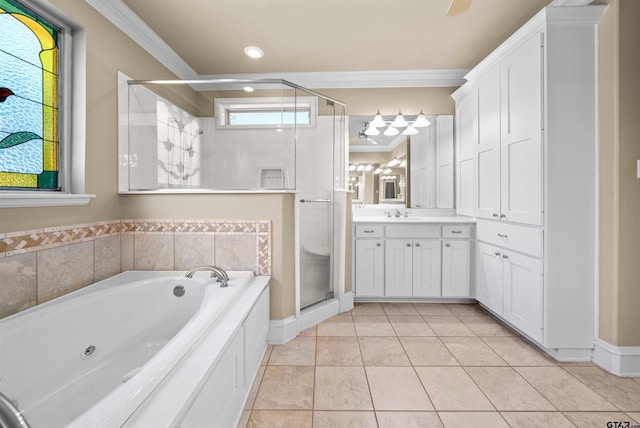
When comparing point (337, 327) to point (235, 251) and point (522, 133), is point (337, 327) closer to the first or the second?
point (235, 251)

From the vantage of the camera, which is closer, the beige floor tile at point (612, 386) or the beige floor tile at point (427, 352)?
the beige floor tile at point (612, 386)

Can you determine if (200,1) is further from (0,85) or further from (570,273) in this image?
(570,273)

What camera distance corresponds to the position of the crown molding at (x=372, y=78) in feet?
10.3

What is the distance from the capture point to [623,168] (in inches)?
68.5

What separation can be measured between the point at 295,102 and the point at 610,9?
80.5 inches

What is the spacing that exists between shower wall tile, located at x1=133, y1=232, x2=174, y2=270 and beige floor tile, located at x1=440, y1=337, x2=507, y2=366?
2079 millimetres

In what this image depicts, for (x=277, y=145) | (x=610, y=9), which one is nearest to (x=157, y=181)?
(x=277, y=145)

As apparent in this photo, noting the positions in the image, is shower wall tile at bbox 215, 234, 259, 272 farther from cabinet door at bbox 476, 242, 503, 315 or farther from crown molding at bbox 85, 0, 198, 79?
cabinet door at bbox 476, 242, 503, 315

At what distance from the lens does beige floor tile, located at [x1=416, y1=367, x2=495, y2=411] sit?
4.97 feet

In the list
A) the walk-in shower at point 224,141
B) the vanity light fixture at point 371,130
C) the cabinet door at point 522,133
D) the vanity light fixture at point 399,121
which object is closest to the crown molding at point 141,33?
the walk-in shower at point 224,141

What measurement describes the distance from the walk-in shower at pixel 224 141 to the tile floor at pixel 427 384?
57 centimetres

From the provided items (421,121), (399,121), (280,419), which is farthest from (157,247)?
(421,121)

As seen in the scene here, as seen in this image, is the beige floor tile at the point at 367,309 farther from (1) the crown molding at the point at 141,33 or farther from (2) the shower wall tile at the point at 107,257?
(1) the crown molding at the point at 141,33

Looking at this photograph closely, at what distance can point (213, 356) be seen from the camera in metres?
1.07
